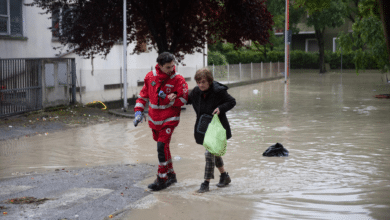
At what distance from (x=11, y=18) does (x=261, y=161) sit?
45.1 ft

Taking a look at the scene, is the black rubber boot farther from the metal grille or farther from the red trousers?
the metal grille

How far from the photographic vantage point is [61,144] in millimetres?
9695

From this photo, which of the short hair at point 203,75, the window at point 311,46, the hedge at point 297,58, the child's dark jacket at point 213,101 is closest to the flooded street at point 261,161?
the child's dark jacket at point 213,101

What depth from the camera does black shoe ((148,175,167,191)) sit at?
19.8 ft

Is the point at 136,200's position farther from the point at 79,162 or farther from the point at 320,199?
the point at 79,162

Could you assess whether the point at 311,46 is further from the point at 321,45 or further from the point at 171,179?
the point at 171,179

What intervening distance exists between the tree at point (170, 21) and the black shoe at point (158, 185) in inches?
424

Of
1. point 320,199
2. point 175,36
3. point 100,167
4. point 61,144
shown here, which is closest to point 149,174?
point 100,167

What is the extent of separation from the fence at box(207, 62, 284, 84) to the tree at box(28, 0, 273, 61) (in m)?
8.05

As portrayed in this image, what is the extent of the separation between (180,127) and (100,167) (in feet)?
16.0

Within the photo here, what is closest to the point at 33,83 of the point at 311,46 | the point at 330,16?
the point at 330,16

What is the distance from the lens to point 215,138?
19.1 ft

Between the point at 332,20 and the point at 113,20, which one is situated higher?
the point at 332,20

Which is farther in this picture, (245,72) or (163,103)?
(245,72)
